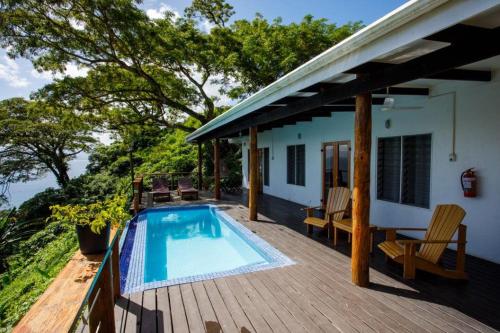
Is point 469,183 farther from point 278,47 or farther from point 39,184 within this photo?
point 39,184

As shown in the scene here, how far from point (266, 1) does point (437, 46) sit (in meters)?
12.5

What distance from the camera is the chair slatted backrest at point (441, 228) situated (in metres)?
3.41

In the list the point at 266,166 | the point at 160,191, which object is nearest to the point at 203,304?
the point at 160,191

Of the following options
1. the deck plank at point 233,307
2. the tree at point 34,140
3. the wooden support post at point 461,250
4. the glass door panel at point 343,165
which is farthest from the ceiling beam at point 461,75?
the tree at point 34,140

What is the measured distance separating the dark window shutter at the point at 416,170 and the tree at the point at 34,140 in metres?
13.1

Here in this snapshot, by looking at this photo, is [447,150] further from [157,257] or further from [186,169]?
[186,169]

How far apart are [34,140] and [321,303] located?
698 inches

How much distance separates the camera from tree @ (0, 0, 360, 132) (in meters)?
10.4

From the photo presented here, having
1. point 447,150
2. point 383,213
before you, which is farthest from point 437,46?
point 383,213

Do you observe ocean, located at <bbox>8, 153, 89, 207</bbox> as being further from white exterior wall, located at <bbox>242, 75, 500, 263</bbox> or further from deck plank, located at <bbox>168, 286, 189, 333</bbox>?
white exterior wall, located at <bbox>242, 75, 500, 263</bbox>

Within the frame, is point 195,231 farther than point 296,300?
Yes

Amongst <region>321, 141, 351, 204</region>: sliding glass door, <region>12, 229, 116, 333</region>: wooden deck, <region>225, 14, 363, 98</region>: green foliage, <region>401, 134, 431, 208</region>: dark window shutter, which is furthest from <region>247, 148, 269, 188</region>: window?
<region>12, 229, 116, 333</region>: wooden deck

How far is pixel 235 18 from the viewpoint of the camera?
15812 mm

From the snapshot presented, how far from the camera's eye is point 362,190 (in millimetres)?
3311
